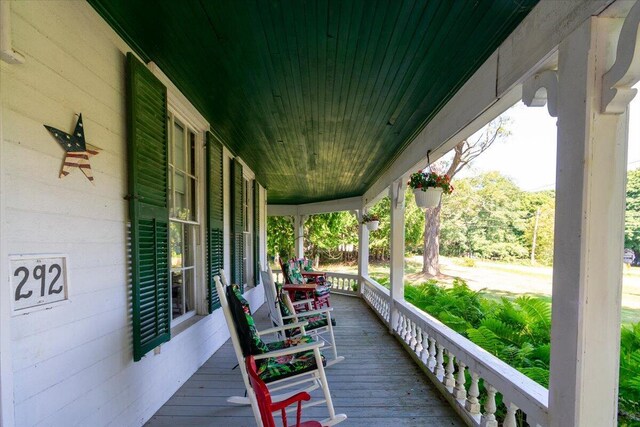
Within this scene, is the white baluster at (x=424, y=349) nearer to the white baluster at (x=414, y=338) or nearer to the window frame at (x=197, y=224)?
the white baluster at (x=414, y=338)

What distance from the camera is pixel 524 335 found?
3025mm

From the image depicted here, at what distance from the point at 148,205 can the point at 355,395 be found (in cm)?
219

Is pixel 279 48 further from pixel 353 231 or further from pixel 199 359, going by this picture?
pixel 353 231

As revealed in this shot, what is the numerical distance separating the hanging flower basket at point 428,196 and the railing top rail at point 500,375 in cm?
114

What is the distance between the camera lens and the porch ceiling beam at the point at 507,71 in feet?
3.96

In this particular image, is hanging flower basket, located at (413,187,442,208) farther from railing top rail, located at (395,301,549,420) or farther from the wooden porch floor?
the wooden porch floor

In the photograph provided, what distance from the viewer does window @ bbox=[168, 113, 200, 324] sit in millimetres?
2555

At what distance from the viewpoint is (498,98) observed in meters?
1.69

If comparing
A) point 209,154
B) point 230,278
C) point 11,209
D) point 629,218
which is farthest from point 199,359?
point 629,218

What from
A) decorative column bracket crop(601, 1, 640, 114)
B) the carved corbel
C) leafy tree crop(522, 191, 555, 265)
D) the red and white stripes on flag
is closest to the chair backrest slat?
the red and white stripes on flag

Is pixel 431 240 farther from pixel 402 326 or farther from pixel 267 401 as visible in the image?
pixel 267 401

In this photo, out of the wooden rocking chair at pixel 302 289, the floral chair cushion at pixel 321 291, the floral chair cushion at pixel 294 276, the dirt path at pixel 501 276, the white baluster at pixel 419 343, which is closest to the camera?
the white baluster at pixel 419 343

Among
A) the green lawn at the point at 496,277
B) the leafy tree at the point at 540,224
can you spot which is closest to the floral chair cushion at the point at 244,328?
the green lawn at the point at 496,277

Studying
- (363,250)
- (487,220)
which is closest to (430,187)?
(363,250)
